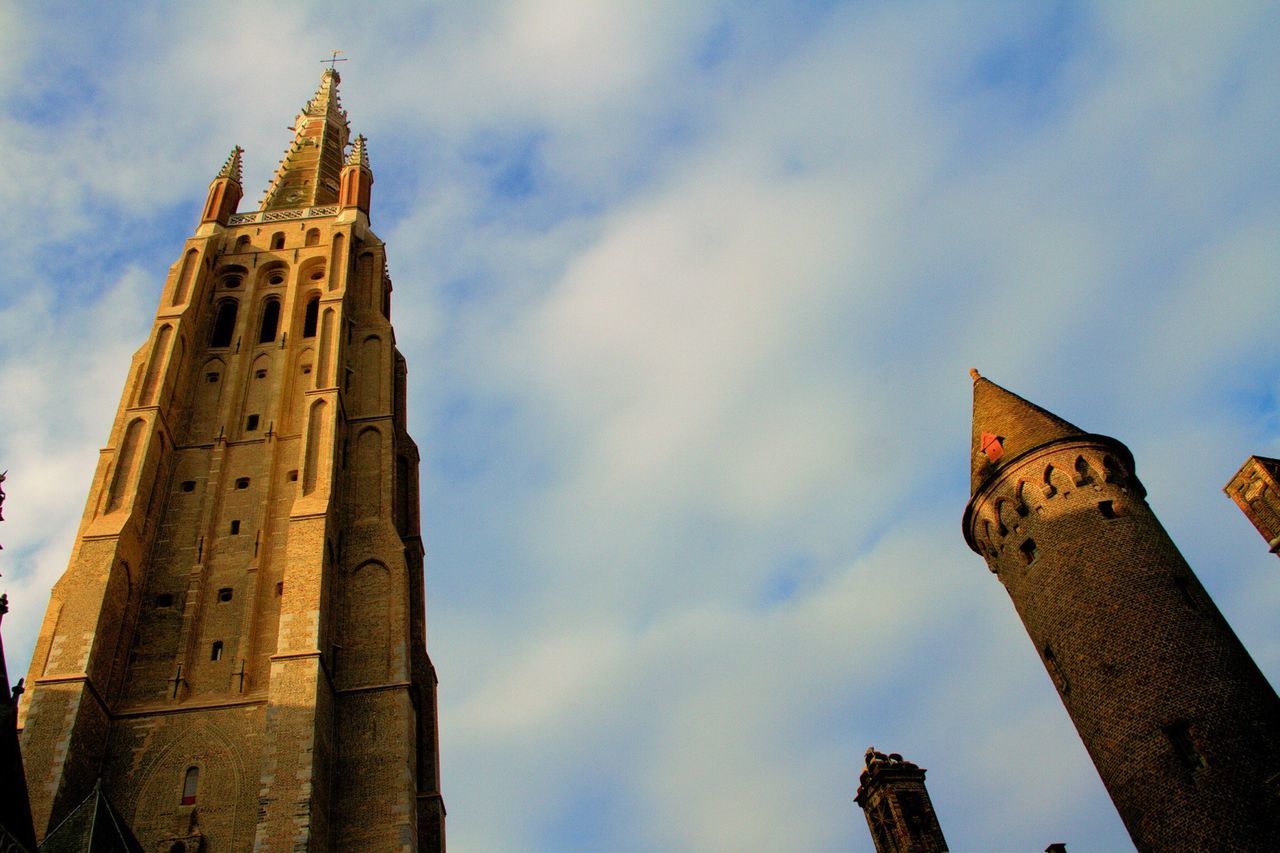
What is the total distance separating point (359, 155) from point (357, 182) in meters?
2.30

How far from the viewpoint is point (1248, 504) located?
20.4 m

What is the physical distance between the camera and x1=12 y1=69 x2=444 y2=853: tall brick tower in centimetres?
1970

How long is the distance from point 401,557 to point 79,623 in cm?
679

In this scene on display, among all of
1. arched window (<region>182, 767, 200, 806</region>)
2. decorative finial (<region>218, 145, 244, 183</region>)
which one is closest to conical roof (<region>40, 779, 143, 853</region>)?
arched window (<region>182, 767, 200, 806</region>)

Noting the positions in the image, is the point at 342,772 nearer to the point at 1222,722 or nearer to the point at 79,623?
the point at 79,623

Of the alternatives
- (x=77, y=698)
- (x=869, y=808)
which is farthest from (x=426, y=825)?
(x=869, y=808)

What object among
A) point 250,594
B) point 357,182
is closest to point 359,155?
point 357,182

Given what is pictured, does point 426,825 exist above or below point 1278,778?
above

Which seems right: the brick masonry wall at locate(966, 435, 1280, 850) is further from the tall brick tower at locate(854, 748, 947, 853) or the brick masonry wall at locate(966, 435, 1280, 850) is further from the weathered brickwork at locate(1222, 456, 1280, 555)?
the tall brick tower at locate(854, 748, 947, 853)

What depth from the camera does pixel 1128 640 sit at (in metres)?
18.2

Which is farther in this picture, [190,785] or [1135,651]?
[190,785]

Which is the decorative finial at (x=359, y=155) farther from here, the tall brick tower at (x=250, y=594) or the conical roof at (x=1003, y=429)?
the conical roof at (x=1003, y=429)

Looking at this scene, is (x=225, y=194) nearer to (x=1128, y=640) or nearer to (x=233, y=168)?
(x=233, y=168)

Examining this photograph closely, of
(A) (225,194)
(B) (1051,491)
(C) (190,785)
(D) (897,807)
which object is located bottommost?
(D) (897,807)
